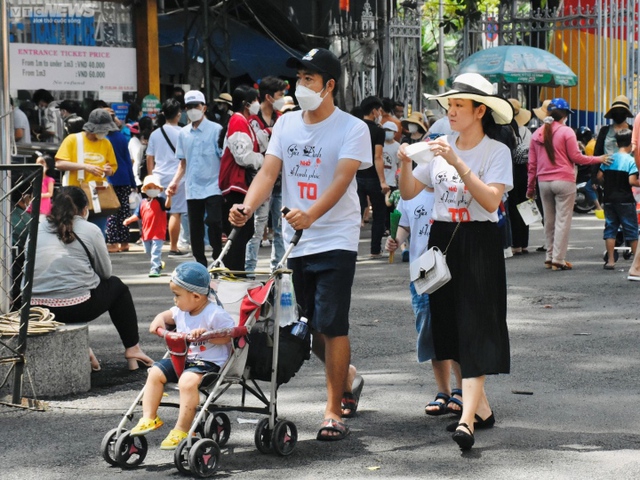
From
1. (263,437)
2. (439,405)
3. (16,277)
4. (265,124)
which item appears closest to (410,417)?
(439,405)

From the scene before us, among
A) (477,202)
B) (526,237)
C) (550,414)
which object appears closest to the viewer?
(477,202)

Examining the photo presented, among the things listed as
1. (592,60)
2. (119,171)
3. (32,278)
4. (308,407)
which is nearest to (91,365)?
(32,278)

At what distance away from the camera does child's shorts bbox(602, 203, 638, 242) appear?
13.4 meters

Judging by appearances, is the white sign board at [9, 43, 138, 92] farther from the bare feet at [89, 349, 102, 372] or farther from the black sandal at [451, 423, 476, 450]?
the black sandal at [451, 423, 476, 450]

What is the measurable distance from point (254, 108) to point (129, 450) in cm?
654

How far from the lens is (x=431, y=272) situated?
6.26m

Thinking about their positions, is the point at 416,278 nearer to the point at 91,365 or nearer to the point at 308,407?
the point at 308,407

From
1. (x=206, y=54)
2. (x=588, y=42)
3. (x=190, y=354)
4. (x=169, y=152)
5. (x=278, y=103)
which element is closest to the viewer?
(x=190, y=354)

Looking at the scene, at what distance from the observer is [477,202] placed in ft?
20.4

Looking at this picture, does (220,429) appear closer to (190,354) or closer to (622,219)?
(190,354)

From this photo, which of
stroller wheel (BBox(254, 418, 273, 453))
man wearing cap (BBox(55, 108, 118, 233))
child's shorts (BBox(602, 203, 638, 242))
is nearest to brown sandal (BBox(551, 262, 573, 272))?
child's shorts (BBox(602, 203, 638, 242))

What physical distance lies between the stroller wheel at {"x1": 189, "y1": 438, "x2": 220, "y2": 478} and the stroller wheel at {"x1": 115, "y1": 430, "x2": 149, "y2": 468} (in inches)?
16.2

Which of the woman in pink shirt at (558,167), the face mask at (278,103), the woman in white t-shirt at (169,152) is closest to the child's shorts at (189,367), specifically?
the face mask at (278,103)

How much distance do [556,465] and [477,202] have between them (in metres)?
1.39
